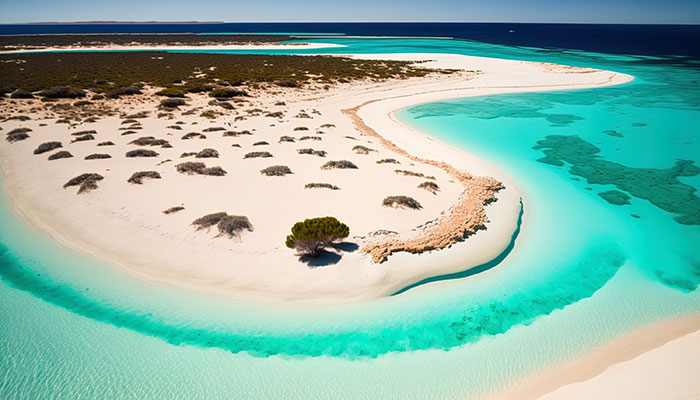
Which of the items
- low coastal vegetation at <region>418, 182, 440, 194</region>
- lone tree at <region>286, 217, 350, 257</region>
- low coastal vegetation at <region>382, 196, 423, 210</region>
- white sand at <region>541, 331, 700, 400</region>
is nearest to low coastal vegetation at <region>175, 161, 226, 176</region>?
lone tree at <region>286, 217, 350, 257</region>

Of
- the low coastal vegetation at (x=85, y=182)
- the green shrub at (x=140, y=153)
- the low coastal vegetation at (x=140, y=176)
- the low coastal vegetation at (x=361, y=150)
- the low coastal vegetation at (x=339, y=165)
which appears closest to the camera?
the low coastal vegetation at (x=85, y=182)

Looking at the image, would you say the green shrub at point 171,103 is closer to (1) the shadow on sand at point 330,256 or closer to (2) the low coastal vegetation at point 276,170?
(2) the low coastal vegetation at point 276,170

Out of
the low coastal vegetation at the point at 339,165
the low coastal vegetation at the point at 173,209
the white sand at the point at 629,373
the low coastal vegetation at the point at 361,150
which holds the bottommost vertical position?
the white sand at the point at 629,373

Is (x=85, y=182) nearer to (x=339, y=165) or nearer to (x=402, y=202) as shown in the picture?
(x=339, y=165)

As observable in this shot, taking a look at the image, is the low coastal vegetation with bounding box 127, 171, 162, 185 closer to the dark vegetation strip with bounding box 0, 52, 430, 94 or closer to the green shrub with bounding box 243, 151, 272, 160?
the green shrub with bounding box 243, 151, 272, 160

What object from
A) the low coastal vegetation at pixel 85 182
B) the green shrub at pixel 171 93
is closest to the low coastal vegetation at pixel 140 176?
the low coastal vegetation at pixel 85 182

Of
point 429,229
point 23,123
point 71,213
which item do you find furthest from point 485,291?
point 23,123

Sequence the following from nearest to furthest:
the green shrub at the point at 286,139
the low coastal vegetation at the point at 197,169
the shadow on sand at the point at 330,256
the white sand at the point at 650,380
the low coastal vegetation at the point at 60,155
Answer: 1. the white sand at the point at 650,380
2. the shadow on sand at the point at 330,256
3. the low coastal vegetation at the point at 197,169
4. the low coastal vegetation at the point at 60,155
5. the green shrub at the point at 286,139

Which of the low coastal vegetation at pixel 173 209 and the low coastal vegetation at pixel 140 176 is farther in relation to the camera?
the low coastal vegetation at pixel 140 176
